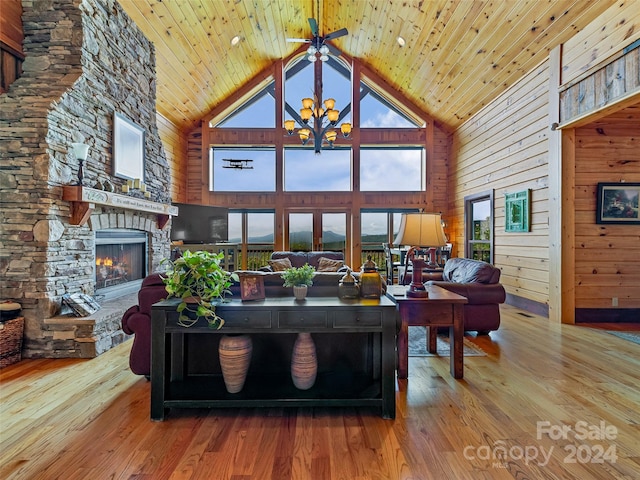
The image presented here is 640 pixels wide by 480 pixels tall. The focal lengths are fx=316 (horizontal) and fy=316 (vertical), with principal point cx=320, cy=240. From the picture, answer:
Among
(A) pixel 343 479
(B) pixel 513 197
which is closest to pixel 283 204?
(B) pixel 513 197

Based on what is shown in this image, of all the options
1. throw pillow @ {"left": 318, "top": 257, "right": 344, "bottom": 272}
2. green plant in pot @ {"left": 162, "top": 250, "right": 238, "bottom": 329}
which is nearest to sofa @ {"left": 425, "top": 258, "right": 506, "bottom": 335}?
throw pillow @ {"left": 318, "top": 257, "right": 344, "bottom": 272}

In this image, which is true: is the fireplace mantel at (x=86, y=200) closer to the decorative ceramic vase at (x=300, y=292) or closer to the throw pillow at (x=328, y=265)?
the decorative ceramic vase at (x=300, y=292)

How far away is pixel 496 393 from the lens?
2.41 metres

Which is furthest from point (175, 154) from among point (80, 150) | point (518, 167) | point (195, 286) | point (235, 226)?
point (518, 167)

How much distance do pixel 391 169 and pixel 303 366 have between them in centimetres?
704

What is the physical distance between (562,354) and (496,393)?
1338mm

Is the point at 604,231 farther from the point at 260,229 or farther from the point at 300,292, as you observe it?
the point at 260,229

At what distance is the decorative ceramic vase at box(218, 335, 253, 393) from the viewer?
2.11m

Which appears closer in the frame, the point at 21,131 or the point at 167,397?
the point at 167,397

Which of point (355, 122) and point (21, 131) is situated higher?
point (355, 122)

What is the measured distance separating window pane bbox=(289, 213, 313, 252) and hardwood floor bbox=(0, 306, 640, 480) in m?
5.66

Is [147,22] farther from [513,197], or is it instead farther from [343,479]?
[513,197]

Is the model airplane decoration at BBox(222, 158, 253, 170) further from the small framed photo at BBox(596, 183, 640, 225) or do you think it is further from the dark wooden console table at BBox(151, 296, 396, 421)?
the small framed photo at BBox(596, 183, 640, 225)

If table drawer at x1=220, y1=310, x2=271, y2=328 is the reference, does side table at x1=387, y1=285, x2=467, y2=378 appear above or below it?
below
